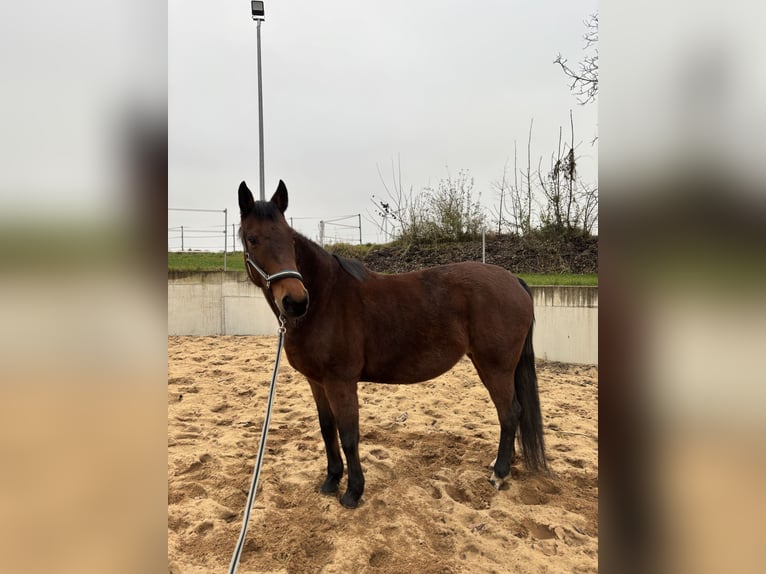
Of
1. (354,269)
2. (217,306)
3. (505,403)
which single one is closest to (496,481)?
(505,403)

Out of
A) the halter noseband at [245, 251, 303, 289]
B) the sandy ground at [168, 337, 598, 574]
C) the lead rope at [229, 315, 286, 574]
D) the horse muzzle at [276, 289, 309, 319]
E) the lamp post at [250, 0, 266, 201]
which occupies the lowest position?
the sandy ground at [168, 337, 598, 574]

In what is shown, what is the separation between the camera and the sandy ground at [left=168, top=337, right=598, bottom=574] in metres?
2.25

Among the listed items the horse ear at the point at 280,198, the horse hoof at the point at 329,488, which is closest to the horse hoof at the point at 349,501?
the horse hoof at the point at 329,488

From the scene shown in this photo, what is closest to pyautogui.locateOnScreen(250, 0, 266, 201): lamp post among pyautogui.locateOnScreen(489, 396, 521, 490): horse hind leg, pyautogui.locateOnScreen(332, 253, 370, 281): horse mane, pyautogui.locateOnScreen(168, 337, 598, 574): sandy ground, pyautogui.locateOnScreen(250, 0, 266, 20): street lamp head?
pyautogui.locateOnScreen(250, 0, 266, 20): street lamp head

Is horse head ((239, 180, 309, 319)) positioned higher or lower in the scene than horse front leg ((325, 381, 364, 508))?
higher

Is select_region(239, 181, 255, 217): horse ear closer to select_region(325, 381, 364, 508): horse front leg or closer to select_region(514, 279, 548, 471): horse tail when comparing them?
select_region(325, 381, 364, 508): horse front leg

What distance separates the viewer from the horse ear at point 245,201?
2527mm

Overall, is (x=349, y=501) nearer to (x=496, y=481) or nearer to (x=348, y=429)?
(x=348, y=429)

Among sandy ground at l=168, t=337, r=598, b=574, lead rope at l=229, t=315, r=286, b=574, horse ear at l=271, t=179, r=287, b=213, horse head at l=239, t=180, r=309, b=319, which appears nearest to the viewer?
lead rope at l=229, t=315, r=286, b=574

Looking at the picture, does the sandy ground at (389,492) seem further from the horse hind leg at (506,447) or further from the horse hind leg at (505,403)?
the horse hind leg at (505,403)
